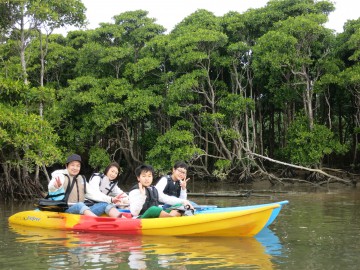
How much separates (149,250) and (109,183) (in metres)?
2.57

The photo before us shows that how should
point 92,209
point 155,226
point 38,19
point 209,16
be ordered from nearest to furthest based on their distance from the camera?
1. point 155,226
2. point 92,209
3. point 38,19
4. point 209,16

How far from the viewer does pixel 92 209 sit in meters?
7.93

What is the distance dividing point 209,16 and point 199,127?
407cm

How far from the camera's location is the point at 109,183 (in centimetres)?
855

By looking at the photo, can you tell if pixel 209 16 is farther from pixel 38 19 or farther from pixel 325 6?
pixel 38 19

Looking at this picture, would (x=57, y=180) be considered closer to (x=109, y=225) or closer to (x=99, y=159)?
(x=109, y=225)

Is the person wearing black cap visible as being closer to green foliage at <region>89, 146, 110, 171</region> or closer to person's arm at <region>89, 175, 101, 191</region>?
person's arm at <region>89, 175, 101, 191</region>

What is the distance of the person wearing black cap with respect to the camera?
754 centimetres

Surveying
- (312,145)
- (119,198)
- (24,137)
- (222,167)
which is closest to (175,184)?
(119,198)

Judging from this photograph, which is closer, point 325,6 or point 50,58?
point 325,6

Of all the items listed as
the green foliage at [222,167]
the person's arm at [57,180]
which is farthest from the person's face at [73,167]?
the green foliage at [222,167]

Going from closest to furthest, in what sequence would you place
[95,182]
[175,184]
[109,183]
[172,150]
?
[175,184] < [95,182] < [109,183] < [172,150]

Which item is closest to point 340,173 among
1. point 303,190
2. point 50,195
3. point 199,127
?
point 303,190

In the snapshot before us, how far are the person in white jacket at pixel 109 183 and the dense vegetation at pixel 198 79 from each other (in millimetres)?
6037
